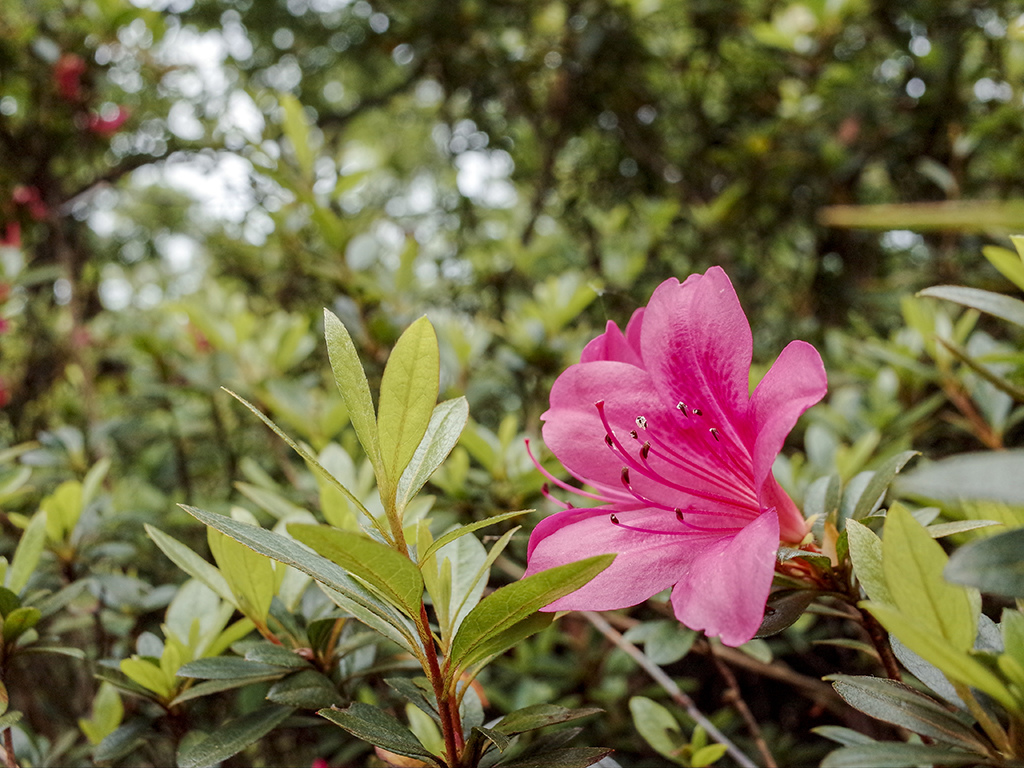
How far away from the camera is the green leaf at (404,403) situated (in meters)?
0.50

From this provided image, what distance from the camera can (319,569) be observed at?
52 cm

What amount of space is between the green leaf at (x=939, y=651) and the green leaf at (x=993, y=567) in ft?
0.13

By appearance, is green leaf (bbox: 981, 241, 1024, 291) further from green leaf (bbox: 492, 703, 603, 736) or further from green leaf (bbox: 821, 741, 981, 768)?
green leaf (bbox: 492, 703, 603, 736)

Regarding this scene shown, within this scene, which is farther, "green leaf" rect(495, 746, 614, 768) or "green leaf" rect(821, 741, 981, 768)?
"green leaf" rect(495, 746, 614, 768)

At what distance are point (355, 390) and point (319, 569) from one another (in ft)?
0.45

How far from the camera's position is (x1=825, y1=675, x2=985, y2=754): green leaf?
0.47 metres

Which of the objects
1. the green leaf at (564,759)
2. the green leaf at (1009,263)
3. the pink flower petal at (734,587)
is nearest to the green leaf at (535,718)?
the green leaf at (564,759)

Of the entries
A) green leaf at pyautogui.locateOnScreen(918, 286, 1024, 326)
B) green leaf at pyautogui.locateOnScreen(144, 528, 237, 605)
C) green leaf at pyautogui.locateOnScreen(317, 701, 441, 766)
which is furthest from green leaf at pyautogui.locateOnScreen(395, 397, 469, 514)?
green leaf at pyautogui.locateOnScreen(918, 286, 1024, 326)

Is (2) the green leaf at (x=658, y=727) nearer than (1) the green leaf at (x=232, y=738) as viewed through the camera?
No

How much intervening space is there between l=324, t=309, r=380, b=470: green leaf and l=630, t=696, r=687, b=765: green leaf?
516 millimetres

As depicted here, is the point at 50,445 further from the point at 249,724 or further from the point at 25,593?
the point at 249,724

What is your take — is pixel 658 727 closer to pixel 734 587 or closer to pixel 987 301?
pixel 734 587

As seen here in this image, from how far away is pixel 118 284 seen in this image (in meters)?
3.92

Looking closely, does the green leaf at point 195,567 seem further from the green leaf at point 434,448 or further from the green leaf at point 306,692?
the green leaf at point 434,448
